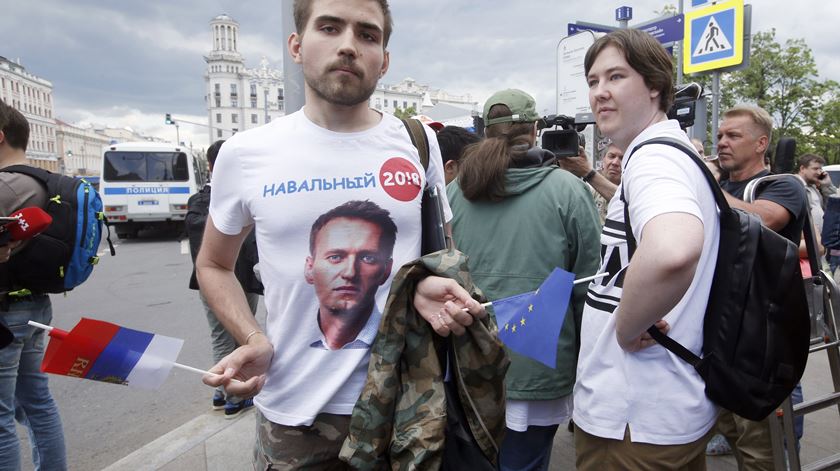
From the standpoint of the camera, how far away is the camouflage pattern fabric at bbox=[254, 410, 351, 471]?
59.2 inches

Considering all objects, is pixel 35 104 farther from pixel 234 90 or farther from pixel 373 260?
pixel 373 260

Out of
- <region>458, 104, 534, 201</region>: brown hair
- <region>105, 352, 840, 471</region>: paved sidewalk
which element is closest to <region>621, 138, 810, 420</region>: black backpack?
<region>458, 104, 534, 201</region>: brown hair

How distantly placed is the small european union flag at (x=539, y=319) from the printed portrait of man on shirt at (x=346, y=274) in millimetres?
422

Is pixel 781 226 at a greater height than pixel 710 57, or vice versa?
pixel 710 57

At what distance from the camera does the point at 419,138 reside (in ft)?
5.60

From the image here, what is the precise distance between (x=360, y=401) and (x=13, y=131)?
8.90 ft

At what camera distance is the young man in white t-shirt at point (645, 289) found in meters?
1.38

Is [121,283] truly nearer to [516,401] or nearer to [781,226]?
[516,401]

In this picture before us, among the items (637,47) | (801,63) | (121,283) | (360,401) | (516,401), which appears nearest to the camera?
(360,401)

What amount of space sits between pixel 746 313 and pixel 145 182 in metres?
17.9

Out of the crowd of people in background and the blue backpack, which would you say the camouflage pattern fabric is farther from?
the blue backpack

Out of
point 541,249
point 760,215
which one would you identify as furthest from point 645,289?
point 760,215

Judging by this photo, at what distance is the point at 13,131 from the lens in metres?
2.89

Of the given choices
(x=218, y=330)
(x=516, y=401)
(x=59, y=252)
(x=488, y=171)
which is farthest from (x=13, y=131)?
(x=516, y=401)
